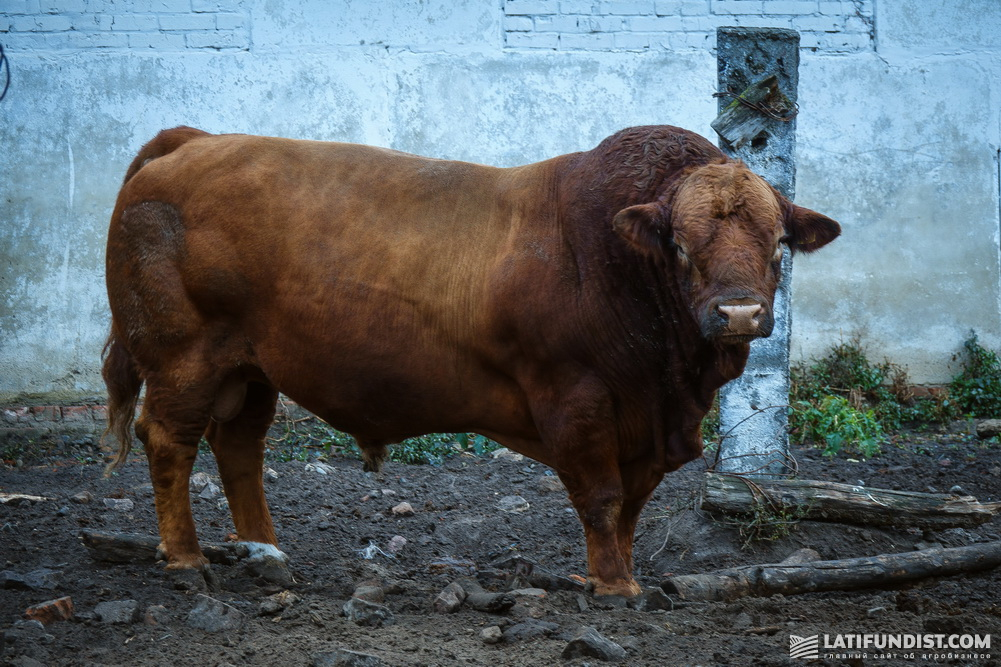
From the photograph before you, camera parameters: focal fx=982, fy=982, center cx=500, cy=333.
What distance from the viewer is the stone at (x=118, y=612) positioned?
366 centimetres

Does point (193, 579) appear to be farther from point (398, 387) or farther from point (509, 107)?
point (509, 107)

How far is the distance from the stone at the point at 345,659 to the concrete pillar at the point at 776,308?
2638mm

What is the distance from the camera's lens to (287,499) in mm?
6230

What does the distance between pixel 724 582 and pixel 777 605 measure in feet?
0.91

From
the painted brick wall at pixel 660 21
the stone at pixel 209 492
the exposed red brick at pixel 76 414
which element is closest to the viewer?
the stone at pixel 209 492

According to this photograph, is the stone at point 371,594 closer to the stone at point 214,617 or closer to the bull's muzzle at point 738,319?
the stone at point 214,617

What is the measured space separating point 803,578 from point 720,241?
4.81ft

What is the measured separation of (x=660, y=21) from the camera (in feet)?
29.7

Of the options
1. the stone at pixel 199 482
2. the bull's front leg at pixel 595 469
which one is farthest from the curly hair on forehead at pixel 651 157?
the stone at pixel 199 482

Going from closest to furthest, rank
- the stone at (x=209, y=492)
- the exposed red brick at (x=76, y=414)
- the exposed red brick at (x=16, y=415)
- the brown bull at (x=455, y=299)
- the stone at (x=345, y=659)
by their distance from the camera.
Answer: the stone at (x=345, y=659) < the brown bull at (x=455, y=299) < the stone at (x=209, y=492) < the exposed red brick at (x=16, y=415) < the exposed red brick at (x=76, y=414)

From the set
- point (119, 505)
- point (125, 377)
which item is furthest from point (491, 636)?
point (119, 505)

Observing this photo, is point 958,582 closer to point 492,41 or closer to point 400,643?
point 400,643

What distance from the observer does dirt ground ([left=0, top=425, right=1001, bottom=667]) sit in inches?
132

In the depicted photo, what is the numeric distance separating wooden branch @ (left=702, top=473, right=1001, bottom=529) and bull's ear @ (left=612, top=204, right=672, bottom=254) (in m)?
1.63
